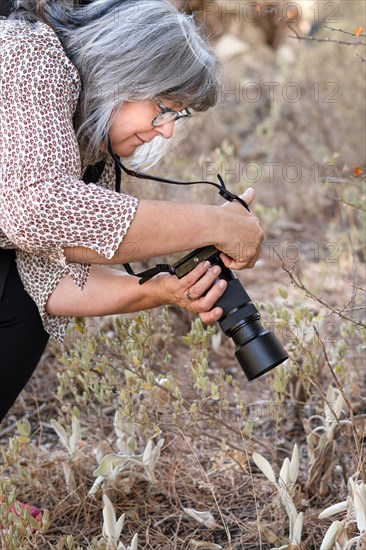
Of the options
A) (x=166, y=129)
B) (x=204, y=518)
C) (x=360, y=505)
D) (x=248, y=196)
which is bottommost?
(x=204, y=518)

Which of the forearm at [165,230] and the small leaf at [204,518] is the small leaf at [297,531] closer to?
the small leaf at [204,518]

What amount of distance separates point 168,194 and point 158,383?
5.57 feet

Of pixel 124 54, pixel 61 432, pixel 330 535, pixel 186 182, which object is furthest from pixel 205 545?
pixel 124 54

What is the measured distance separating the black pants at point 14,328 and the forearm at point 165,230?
32 centimetres

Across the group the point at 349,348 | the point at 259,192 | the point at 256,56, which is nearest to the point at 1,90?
the point at 349,348

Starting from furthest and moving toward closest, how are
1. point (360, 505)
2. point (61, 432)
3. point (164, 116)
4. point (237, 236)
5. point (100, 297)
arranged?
point (61, 432) < point (100, 297) < point (164, 116) < point (237, 236) < point (360, 505)

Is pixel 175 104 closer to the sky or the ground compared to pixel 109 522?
closer to the sky

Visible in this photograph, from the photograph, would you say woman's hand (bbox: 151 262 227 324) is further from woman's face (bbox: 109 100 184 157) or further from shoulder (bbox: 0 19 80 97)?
shoulder (bbox: 0 19 80 97)

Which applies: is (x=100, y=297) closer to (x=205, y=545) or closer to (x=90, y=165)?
(x=90, y=165)

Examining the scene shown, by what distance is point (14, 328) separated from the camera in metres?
2.03

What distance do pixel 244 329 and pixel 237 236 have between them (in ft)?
0.69

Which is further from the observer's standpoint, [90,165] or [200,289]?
[90,165]

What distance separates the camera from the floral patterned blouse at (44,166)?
1.62 m

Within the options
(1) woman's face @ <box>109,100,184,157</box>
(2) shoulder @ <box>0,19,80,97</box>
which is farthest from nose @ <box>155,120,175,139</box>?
(2) shoulder @ <box>0,19,80,97</box>
